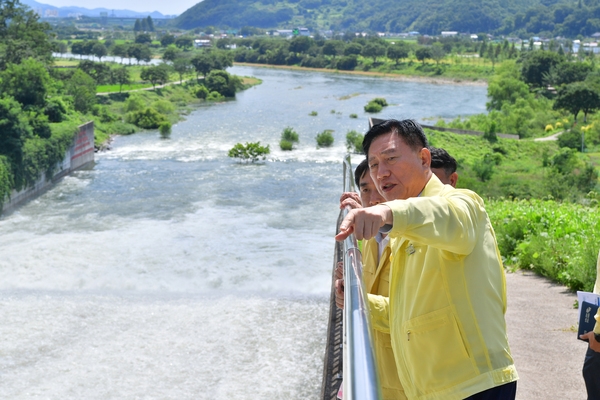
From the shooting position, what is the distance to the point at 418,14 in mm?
188500

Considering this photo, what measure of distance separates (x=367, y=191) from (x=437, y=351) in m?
1.03

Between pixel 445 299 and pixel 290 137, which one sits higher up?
pixel 445 299

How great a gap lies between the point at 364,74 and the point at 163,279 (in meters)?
66.4

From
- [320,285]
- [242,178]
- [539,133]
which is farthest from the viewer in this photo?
[539,133]

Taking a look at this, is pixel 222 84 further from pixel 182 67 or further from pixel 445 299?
pixel 445 299

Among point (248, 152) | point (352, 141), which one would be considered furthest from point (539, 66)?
point (248, 152)

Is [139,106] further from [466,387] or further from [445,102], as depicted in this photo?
[466,387]

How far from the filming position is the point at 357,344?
116cm

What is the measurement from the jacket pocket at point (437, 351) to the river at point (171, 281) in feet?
21.0

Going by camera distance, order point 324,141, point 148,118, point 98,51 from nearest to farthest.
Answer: point 324,141
point 148,118
point 98,51

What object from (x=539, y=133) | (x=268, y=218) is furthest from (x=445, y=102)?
(x=268, y=218)

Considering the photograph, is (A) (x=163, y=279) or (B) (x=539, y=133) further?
(B) (x=539, y=133)

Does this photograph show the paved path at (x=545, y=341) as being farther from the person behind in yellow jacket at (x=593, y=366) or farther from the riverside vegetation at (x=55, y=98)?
the riverside vegetation at (x=55, y=98)

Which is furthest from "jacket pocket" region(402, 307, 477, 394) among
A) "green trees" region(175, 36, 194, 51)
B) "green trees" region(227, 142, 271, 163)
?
"green trees" region(175, 36, 194, 51)
